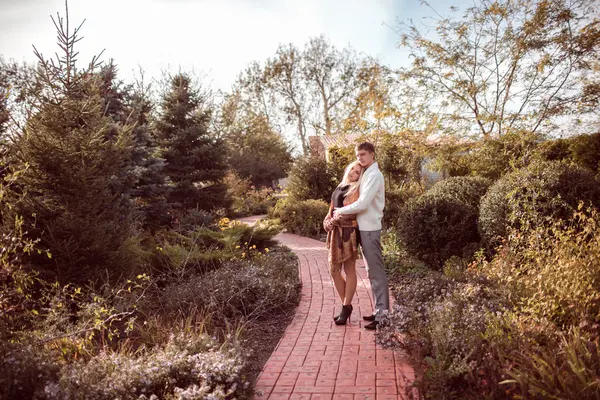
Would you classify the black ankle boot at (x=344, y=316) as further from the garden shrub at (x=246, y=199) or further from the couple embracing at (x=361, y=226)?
the garden shrub at (x=246, y=199)

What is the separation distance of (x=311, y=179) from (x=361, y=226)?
1022 cm

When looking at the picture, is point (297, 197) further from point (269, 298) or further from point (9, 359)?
point (9, 359)

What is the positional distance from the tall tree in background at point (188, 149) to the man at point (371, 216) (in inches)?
411

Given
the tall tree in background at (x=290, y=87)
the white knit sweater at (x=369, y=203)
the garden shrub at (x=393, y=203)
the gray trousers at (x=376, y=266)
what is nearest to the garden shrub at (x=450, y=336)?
the gray trousers at (x=376, y=266)

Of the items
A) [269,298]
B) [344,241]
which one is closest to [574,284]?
[344,241]

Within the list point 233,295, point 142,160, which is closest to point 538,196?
point 233,295

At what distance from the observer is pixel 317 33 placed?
27375 millimetres

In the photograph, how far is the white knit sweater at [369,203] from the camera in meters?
4.40

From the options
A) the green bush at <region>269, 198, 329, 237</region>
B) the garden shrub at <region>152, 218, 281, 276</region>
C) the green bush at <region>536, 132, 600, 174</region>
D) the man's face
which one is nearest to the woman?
the man's face

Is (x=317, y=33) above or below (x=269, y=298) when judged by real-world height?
above

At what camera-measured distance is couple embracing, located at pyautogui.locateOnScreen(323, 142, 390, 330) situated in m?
4.46

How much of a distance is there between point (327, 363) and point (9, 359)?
253 cm

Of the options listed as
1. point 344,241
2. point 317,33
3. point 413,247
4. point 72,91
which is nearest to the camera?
point 344,241

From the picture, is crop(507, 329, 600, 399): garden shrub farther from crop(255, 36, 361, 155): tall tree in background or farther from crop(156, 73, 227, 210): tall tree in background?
crop(255, 36, 361, 155): tall tree in background
